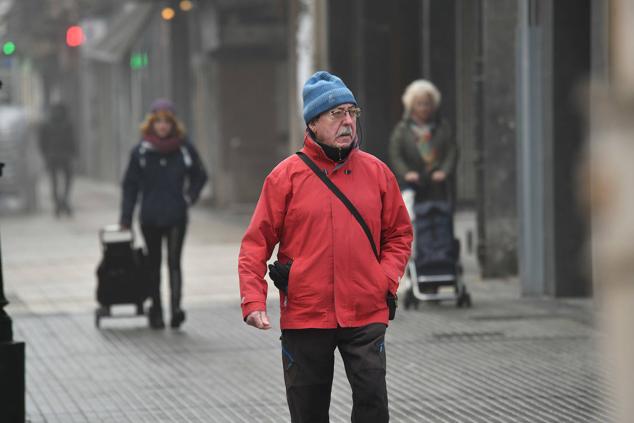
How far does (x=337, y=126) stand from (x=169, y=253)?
6.74 metres

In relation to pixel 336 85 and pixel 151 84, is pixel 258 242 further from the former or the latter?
pixel 151 84

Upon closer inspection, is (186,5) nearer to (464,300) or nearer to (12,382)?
(464,300)

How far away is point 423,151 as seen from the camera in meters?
12.6

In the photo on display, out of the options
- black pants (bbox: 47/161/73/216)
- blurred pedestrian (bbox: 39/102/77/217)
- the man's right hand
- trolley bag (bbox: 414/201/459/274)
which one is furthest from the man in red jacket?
blurred pedestrian (bbox: 39/102/77/217)

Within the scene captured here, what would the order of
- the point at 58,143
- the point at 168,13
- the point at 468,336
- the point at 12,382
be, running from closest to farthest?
the point at 12,382, the point at 468,336, the point at 58,143, the point at 168,13

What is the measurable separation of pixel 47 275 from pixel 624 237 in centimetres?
1501

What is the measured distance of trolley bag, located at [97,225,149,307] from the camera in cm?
1166

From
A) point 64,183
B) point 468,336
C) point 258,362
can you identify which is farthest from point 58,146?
point 258,362

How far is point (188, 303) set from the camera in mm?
13430

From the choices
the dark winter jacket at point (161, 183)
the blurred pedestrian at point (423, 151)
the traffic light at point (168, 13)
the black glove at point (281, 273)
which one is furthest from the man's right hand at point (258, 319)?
the traffic light at point (168, 13)

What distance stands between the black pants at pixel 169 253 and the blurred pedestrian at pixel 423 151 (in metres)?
1.99

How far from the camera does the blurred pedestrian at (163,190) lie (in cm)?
1148

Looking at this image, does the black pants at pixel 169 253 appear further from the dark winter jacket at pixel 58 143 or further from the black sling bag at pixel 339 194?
the dark winter jacket at pixel 58 143

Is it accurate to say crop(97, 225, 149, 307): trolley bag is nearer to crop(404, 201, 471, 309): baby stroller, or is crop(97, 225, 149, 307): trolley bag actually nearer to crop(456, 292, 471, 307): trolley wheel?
crop(404, 201, 471, 309): baby stroller
